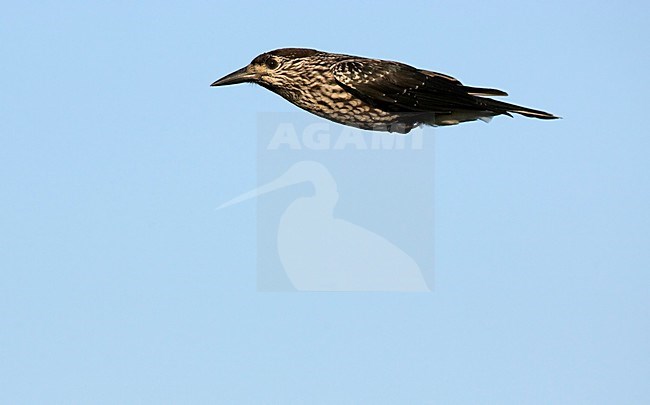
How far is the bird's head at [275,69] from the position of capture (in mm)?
11633

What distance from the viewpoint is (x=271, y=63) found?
11719mm

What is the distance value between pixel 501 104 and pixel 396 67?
1.33 metres

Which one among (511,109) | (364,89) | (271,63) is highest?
(271,63)

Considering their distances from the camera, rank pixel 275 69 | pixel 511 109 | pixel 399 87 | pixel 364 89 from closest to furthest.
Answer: pixel 511 109 < pixel 364 89 < pixel 399 87 < pixel 275 69

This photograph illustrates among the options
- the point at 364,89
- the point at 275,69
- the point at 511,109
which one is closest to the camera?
the point at 511,109

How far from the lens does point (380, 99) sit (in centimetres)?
1141

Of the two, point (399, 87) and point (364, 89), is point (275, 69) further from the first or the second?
point (399, 87)

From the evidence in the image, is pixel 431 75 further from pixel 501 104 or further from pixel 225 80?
pixel 225 80

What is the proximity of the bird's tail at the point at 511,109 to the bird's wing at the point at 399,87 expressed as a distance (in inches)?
10.2

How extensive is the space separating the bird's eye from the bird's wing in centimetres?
65

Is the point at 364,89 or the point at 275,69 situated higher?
the point at 275,69

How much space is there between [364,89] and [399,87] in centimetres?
41

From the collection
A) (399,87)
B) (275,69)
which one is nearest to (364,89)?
(399,87)

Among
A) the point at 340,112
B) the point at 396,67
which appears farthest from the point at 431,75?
the point at 340,112
